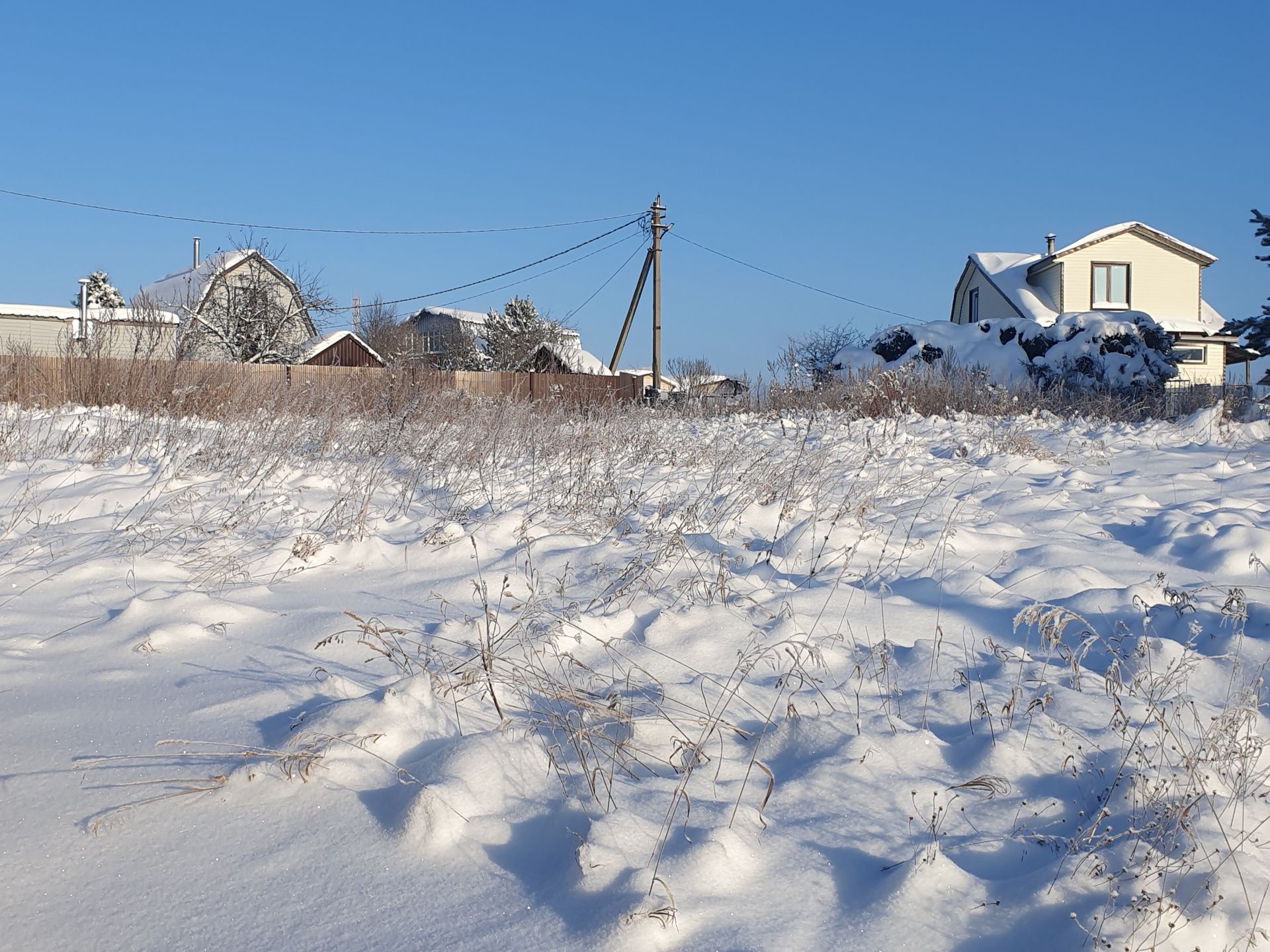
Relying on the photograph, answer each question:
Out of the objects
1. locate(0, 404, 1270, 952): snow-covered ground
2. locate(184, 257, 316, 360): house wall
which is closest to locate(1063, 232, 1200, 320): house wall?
locate(184, 257, 316, 360): house wall

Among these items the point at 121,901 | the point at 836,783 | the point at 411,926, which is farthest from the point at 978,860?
the point at 121,901

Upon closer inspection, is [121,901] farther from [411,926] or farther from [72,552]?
[72,552]

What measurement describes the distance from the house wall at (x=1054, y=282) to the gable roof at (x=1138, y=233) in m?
0.29

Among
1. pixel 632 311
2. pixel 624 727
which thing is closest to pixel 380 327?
pixel 632 311

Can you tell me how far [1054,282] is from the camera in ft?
90.9

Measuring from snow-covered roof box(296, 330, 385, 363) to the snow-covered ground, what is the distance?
24.6 meters

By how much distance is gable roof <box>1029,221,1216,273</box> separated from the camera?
27.2 m

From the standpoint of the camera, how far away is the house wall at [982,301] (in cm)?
2852

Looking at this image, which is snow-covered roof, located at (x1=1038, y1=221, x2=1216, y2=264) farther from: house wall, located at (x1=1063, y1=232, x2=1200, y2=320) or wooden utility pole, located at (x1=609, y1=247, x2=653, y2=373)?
wooden utility pole, located at (x1=609, y1=247, x2=653, y2=373)

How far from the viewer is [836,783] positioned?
1861 millimetres

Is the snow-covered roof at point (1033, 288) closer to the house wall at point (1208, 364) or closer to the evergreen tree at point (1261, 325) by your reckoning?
the house wall at point (1208, 364)

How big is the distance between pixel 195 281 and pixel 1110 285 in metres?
28.8

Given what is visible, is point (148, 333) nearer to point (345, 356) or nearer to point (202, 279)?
point (202, 279)

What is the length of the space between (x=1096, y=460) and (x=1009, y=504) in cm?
239
